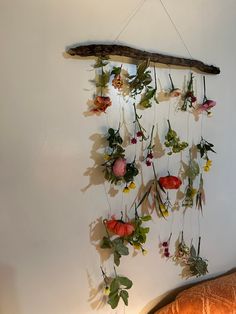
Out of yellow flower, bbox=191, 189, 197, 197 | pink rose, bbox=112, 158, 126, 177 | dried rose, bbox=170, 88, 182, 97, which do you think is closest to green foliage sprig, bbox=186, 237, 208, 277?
yellow flower, bbox=191, 189, 197, 197

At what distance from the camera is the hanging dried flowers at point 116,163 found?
3.36 ft

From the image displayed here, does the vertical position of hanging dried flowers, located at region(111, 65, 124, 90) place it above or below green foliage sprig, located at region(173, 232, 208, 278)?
above

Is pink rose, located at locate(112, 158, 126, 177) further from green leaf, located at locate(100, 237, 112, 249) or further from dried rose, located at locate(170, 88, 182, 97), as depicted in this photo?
dried rose, located at locate(170, 88, 182, 97)

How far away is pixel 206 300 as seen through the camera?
117 centimetres

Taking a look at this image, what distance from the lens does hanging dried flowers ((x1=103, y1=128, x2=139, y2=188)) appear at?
103 centimetres

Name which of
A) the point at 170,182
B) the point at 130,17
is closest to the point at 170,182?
the point at 170,182

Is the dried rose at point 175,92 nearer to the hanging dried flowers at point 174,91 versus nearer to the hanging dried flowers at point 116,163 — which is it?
the hanging dried flowers at point 174,91

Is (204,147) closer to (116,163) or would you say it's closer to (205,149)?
(205,149)

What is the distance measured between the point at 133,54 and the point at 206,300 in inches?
41.1

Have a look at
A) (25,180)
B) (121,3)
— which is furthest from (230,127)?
(25,180)

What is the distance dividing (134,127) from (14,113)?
453 mm

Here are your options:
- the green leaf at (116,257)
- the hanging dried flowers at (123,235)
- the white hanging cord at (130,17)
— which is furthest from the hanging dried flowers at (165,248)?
the white hanging cord at (130,17)

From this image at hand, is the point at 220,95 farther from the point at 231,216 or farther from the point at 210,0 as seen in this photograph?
the point at 231,216

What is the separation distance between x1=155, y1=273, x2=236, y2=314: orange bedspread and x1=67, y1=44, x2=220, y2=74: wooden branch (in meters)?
0.97
